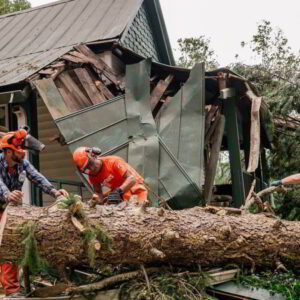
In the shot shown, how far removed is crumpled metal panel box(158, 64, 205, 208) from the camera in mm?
7773

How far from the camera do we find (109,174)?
618 cm

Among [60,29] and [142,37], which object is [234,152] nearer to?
[142,37]

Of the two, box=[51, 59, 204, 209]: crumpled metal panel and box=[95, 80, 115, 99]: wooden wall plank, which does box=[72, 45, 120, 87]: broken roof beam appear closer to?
box=[95, 80, 115, 99]: wooden wall plank

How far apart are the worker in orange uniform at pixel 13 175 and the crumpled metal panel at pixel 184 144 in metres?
2.64

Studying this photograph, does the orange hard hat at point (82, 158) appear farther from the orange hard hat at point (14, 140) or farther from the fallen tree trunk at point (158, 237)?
the fallen tree trunk at point (158, 237)

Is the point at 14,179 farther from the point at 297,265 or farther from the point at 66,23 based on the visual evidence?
→ the point at 66,23

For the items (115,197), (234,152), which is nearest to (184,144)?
(234,152)

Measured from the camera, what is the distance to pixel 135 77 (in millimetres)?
8445

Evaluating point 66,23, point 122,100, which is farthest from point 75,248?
point 66,23

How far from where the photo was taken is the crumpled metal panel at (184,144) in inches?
306

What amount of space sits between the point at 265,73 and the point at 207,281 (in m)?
10.4

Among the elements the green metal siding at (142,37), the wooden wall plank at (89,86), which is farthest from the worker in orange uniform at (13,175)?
the green metal siding at (142,37)

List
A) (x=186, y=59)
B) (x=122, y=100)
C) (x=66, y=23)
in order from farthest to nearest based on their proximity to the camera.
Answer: (x=186, y=59) < (x=66, y=23) < (x=122, y=100)

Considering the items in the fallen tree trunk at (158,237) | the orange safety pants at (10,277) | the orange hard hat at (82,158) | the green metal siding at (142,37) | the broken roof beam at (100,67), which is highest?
the green metal siding at (142,37)
